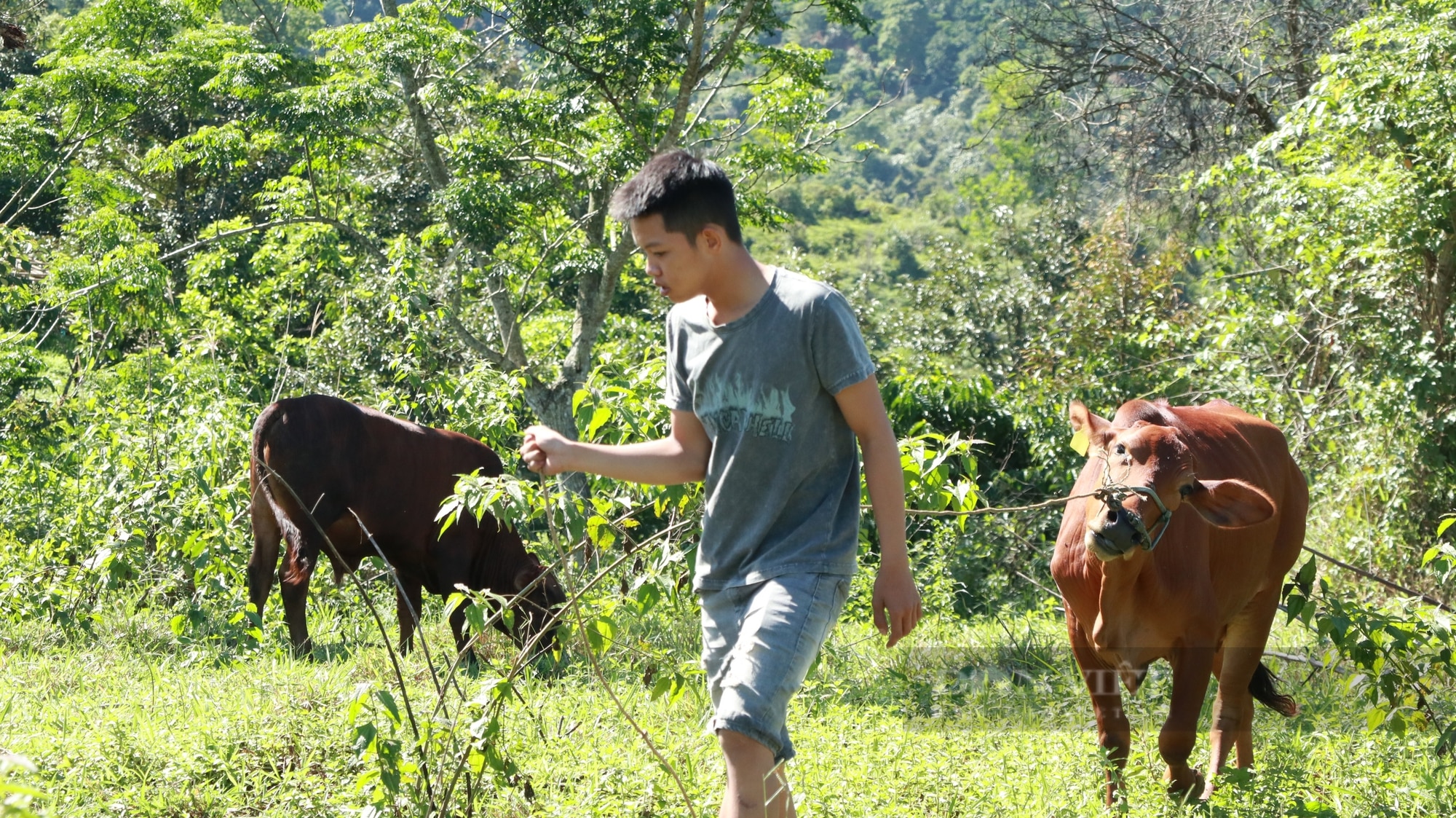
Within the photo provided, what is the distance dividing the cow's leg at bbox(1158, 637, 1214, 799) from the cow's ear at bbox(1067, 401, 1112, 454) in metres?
0.72

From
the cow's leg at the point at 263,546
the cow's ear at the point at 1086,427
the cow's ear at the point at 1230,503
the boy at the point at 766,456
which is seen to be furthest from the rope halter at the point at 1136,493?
the cow's leg at the point at 263,546

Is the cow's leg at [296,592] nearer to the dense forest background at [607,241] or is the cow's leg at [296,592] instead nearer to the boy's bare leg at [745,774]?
the dense forest background at [607,241]

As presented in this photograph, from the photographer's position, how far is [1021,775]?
426 centimetres

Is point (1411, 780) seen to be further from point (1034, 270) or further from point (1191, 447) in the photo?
point (1034, 270)

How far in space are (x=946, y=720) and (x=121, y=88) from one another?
1099 centimetres

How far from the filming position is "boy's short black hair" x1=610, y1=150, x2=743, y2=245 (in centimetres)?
272

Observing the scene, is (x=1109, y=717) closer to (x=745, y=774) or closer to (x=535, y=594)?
(x=745, y=774)

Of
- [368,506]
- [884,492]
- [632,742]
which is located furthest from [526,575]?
[884,492]

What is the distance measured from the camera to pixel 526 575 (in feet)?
A: 21.1

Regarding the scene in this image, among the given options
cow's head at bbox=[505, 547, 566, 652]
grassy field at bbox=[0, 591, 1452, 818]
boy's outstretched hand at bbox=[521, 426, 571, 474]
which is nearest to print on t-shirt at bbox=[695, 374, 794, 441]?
boy's outstretched hand at bbox=[521, 426, 571, 474]

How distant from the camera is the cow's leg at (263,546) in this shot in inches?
263

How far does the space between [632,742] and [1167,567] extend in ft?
6.19

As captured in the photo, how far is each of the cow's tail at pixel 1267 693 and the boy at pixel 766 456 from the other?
2708 mm

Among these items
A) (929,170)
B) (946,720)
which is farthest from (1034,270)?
(929,170)
